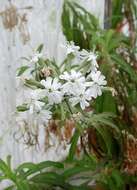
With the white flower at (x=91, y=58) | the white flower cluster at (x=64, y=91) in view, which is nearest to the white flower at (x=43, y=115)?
the white flower cluster at (x=64, y=91)

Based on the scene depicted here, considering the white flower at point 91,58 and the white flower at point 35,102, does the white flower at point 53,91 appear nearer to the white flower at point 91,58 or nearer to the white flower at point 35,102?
the white flower at point 35,102

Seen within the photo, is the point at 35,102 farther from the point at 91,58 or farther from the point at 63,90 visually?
the point at 91,58

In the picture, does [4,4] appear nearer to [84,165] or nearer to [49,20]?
[49,20]

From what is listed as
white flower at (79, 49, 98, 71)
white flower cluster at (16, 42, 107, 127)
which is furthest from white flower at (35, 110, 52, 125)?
white flower at (79, 49, 98, 71)

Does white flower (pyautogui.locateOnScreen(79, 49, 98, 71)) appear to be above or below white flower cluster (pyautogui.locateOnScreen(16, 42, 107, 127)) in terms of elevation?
above

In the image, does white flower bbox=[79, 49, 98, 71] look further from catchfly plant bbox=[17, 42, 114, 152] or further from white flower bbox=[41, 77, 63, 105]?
white flower bbox=[41, 77, 63, 105]

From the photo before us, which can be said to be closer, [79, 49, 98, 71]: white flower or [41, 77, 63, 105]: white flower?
[41, 77, 63, 105]: white flower

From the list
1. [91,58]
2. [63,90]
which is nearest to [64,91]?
[63,90]
